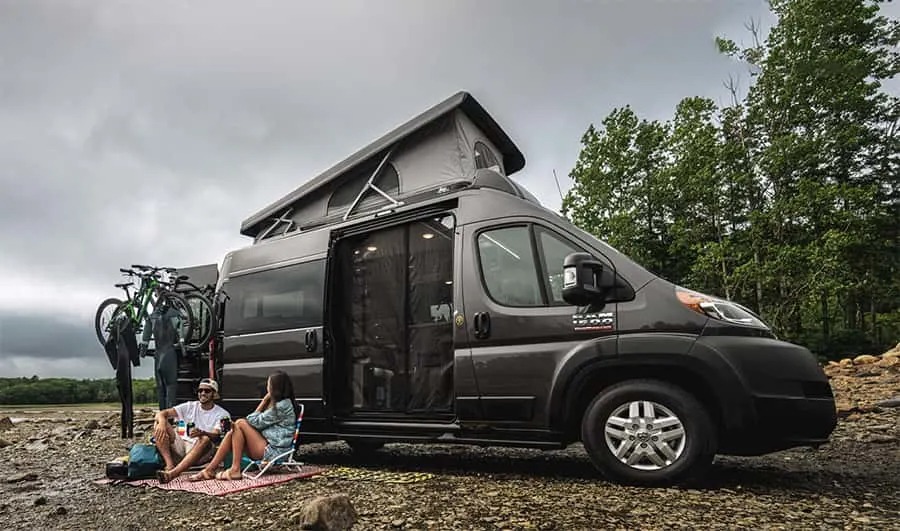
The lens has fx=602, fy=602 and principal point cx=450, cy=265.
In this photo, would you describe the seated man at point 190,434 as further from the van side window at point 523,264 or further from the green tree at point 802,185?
the green tree at point 802,185

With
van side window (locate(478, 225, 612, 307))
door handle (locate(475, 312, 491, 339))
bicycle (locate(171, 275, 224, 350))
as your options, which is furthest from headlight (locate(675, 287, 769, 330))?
bicycle (locate(171, 275, 224, 350))

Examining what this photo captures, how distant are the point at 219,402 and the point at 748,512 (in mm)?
5163

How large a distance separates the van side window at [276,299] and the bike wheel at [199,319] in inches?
47.7

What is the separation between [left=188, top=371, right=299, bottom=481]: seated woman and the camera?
490 centimetres

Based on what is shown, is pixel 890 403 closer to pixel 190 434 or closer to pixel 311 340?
pixel 311 340

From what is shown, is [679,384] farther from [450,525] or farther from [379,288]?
[379,288]

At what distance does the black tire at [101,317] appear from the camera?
897cm

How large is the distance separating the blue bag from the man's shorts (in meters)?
0.23

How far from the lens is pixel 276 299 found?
626cm

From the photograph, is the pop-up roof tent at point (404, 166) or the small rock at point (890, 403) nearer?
the small rock at point (890, 403)

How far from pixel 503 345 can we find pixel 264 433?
227 cm

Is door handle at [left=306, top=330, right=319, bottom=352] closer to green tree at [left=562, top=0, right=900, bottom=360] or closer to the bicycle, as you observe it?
the bicycle

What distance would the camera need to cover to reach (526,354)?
14.5 ft

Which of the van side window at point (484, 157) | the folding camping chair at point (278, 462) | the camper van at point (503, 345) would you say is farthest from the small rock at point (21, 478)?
the van side window at point (484, 157)
